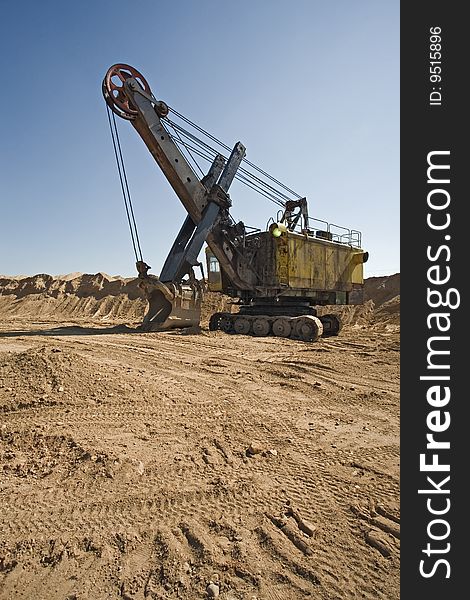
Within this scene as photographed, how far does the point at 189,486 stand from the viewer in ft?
10.8

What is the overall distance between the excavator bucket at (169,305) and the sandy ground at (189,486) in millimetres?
7190

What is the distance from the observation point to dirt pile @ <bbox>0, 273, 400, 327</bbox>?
25.2m

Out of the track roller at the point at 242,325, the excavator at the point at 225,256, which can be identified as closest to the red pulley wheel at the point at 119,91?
the excavator at the point at 225,256

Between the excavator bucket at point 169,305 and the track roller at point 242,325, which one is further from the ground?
the excavator bucket at point 169,305

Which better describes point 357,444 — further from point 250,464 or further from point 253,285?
point 253,285

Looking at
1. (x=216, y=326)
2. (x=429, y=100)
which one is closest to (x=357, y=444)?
(x=429, y=100)

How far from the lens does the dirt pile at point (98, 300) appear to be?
25188mm

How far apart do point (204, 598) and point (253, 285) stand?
503 inches

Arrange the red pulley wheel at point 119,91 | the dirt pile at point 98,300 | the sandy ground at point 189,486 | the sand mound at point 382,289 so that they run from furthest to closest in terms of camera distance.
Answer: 1. the sand mound at point 382,289
2. the dirt pile at point 98,300
3. the red pulley wheel at point 119,91
4. the sandy ground at point 189,486

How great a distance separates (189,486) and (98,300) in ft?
84.3

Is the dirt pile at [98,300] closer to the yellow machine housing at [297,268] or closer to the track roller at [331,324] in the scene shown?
the yellow machine housing at [297,268]

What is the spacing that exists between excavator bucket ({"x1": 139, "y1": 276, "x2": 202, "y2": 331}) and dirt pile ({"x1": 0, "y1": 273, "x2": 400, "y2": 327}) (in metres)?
9.11

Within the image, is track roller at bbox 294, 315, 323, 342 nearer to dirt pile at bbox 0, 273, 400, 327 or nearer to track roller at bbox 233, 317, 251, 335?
track roller at bbox 233, 317, 251, 335

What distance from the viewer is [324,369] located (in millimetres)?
8172
